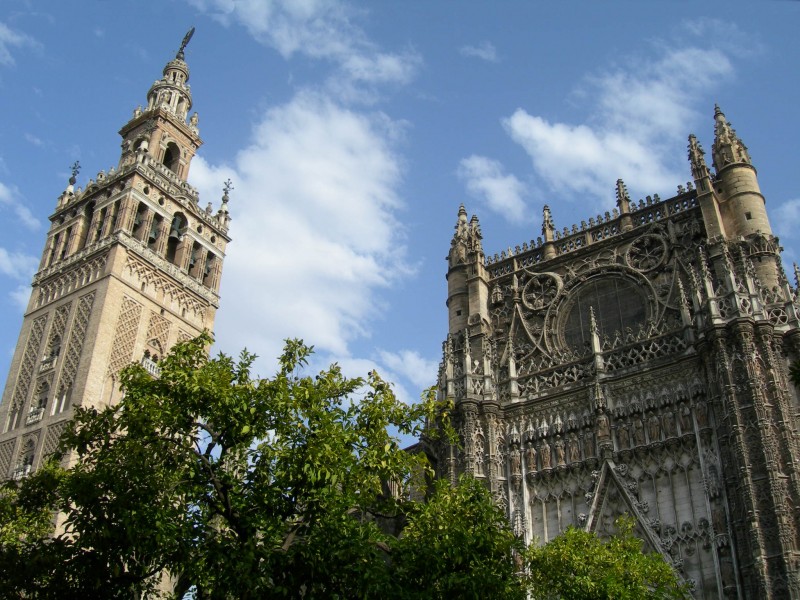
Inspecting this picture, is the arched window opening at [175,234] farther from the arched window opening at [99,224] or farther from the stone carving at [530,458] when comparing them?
the stone carving at [530,458]

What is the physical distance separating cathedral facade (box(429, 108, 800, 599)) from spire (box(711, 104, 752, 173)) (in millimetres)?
50

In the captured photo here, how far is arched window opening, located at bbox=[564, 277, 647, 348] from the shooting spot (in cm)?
2733

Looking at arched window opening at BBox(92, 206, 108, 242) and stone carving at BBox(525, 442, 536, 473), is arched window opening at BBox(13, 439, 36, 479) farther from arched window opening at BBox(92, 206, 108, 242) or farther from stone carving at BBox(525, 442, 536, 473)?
stone carving at BBox(525, 442, 536, 473)

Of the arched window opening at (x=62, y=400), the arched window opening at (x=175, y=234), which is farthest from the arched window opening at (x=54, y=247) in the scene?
the arched window opening at (x=62, y=400)

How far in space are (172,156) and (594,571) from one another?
36.4 meters

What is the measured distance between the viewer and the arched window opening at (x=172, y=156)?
1831 inches

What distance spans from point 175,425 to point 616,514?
13.9m

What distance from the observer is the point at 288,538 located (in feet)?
43.5

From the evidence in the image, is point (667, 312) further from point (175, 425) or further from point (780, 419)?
point (175, 425)

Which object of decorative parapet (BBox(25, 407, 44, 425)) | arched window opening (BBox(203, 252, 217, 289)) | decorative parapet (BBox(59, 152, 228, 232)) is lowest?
decorative parapet (BBox(25, 407, 44, 425))

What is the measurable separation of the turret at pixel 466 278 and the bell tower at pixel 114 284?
1150 cm

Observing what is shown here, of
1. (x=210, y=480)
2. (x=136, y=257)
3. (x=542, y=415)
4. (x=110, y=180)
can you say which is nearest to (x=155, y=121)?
(x=110, y=180)

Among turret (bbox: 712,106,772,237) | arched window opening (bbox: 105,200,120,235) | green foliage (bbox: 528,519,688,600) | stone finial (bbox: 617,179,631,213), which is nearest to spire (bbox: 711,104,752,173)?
turret (bbox: 712,106,772,237)

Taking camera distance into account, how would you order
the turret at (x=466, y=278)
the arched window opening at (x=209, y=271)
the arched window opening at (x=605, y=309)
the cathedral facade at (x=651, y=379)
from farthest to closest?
the arched window opening at (x=209, y=271) → the turret at (x=466, y=278) → the arched window opening at (x=605, y=309) → the cathedral facade at (x=651, y=379)
